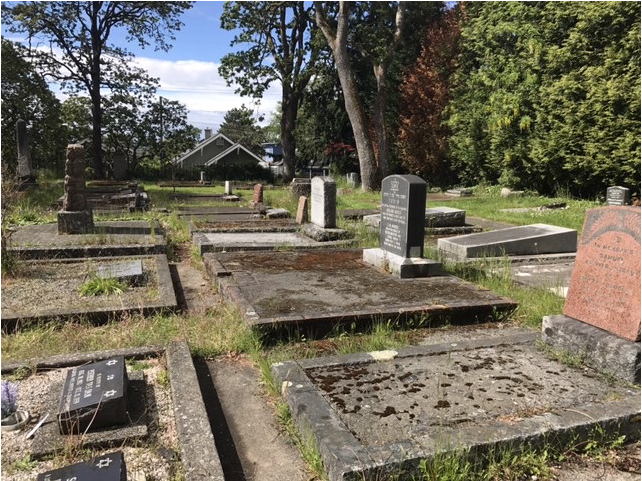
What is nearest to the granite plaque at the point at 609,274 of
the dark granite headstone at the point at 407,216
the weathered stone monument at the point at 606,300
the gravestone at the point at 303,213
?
the weathered stone monument at the point at 606,300

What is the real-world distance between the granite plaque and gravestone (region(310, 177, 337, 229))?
5640 millimetres

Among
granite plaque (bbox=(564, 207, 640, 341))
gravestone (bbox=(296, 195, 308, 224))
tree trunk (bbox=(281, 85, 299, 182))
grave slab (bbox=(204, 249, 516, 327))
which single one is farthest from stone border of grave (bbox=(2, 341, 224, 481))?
tree trunk (bbox=(281, 85, 299, 182))

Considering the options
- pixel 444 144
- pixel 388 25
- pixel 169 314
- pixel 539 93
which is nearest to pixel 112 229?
pixel 169 314

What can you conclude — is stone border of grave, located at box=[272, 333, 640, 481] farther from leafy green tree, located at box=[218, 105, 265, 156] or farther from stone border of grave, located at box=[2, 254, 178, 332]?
leafy green tree, located at box=[218, 105, 265, 156]

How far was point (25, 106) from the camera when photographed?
20781 millimetres

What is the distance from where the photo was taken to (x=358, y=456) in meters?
2.51

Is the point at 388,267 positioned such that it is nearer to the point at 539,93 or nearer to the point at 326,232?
the point at 326,232

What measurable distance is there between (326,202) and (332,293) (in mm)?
3998

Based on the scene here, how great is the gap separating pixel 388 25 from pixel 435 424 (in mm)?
26927

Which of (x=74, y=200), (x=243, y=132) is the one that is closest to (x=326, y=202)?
(x=74, y=200)

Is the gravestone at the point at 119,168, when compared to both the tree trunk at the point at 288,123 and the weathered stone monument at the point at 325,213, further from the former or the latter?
the weathered stone monument at the point at 325,213

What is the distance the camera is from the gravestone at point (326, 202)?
9.26 metres

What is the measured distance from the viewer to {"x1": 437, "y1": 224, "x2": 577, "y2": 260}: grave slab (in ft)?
25.1

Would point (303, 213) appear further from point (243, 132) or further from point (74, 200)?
point (243, 132)
